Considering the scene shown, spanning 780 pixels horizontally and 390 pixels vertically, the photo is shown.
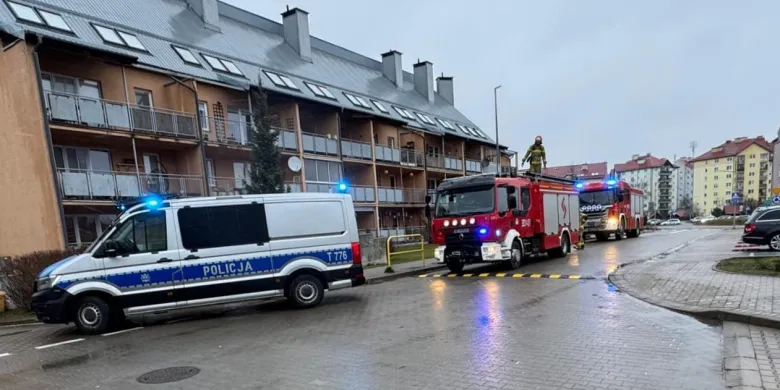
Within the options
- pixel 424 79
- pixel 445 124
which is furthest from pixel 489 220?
pixel 424 79

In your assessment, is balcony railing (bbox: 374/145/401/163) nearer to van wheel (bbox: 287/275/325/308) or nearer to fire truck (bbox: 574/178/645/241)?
fire truck (bbox: 574/178/645/241)

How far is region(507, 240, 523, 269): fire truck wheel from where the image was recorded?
1304 centimetres

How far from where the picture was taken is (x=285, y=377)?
15.7 feet

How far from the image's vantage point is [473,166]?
41.0 metres

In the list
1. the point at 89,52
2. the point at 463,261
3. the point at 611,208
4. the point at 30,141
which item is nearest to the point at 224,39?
the point at 89,52

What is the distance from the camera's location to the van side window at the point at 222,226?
→ 834cm

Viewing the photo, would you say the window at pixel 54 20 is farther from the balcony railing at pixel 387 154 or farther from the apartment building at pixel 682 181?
the apartment building at pixel 682 181

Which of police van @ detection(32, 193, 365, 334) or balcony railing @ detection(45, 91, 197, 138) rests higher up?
balcony railing @ detection(45, 91, 197, 138)

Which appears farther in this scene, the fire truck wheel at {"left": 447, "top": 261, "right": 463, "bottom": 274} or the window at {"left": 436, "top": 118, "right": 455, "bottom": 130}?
the window at {"left": 436, "top": 118, "right": 455, "bottom": 130}

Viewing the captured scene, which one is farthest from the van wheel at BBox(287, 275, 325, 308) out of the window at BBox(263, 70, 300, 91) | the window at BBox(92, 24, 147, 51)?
the window at BBox(263, 70, 300, 91)

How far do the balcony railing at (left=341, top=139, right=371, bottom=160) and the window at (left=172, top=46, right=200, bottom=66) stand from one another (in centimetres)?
961

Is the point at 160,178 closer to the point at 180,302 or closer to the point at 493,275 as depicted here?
the point at 180,302

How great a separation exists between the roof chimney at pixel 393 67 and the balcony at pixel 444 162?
30.0ft

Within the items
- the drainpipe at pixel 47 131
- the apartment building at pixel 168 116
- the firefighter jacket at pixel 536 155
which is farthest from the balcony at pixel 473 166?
the drainpipe at pixel 47 131
